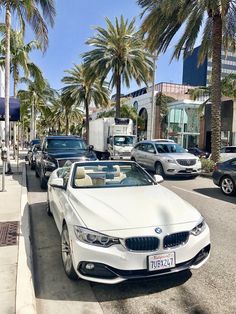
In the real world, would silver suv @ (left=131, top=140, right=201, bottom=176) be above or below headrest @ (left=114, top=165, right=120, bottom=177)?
below

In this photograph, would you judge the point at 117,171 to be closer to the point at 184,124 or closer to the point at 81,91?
the point at 81,91

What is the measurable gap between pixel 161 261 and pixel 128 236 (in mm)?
472

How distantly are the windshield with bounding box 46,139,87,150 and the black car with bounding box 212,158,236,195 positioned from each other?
17.4 feet

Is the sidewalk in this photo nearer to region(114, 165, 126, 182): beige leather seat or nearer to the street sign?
region(114, 165, 126, 182): beige leather seat

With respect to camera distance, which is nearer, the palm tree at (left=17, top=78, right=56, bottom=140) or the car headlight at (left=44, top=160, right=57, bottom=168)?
the car headlight at (left=44, top=160, right=57, bottom=168)

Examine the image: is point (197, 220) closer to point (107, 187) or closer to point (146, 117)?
point (107, 187)

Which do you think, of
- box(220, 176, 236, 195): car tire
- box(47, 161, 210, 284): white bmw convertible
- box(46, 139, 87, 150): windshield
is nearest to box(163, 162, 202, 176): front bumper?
box(220, 176, 236, 195): car tire

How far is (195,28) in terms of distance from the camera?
16875 mm

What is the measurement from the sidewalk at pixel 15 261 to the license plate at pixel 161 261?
1355 millimetres

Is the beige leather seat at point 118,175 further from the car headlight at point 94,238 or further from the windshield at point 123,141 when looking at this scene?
the windshield at point 123,141

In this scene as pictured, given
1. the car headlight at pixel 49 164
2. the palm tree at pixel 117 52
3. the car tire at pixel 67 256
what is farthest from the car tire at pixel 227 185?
the palm tree at pixel 117 52

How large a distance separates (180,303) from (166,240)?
746mm

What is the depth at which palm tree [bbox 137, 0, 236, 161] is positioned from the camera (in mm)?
15070

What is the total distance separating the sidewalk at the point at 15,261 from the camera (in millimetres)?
3382
